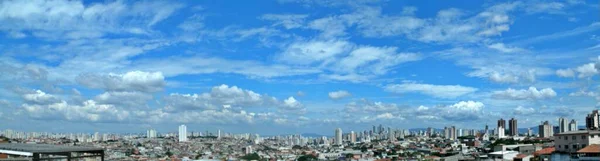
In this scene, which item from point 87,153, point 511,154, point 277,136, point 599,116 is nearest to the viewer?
point 87,153

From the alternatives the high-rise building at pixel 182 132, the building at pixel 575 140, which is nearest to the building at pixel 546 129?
the building at pixel 575 140

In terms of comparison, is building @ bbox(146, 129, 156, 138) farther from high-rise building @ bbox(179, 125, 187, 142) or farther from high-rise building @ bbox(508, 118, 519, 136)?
high-rise building @ bbox(508, 118, 519, 136)

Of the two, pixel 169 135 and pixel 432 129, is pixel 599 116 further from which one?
pixel 169 135

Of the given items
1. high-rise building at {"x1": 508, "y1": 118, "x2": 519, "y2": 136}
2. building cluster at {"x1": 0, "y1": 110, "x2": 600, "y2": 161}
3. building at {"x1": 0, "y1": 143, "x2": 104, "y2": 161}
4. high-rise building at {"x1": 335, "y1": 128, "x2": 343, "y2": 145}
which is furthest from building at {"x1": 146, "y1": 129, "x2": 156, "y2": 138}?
building at {"x1": 0, "y1": 143, "x2": 104, "y2": 161}

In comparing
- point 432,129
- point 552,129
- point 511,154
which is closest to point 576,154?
point 511,154

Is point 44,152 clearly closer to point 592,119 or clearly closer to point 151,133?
point 592,119

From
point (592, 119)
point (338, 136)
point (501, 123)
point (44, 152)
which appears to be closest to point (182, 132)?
point (338, 136)

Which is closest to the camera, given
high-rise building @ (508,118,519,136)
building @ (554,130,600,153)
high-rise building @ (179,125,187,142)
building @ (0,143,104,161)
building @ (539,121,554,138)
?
building @ (0,143,104,161)

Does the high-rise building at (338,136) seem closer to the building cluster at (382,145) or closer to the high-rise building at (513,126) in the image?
the building cluster at (382,145)

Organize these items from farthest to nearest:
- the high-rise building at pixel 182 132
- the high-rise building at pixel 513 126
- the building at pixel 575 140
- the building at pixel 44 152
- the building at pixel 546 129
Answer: the high-rise building at pixel 182 132 < the high-rise building at pixel 513 126 < the building at pixel 546 129 < the building at pixel 575 140 < the building at pixel 44 152
